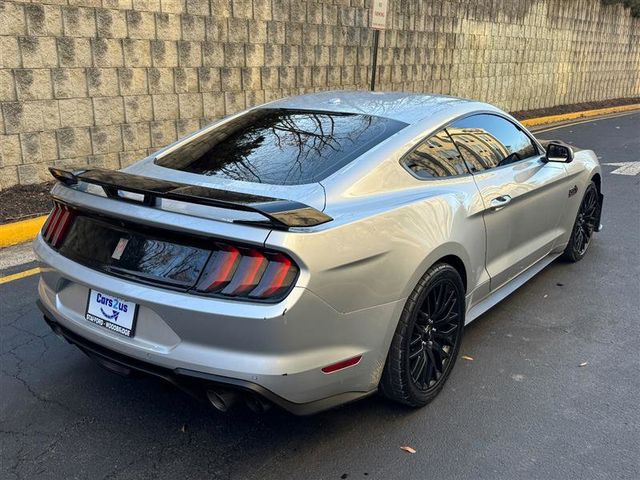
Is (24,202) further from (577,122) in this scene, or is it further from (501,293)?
(577,122)

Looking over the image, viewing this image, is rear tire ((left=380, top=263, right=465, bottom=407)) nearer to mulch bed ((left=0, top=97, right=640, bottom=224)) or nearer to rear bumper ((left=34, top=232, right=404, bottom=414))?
rear bumper ((left=34, top=232, right=404, bottom=414))

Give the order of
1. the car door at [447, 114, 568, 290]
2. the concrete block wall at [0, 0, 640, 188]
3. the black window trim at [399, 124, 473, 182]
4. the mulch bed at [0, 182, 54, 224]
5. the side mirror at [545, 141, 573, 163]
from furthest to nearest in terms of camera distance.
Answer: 1. the concrete block wall at [0, 0, 640, 188]
2. the mulch bed at [0, 182, 54, 224]
3. the side mirror at [545, 141, 573, 163]
4. the car door at [447, 114, 568, 290]
5. the black window trim at [399, 124, 473, 182]

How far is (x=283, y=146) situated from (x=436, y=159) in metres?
0.87

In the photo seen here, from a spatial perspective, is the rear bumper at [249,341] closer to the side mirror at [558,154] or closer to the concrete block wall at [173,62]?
the side mirror at [558,154]

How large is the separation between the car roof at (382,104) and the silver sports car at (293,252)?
0.02 m

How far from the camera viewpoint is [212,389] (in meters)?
2.36

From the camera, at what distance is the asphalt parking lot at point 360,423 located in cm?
264

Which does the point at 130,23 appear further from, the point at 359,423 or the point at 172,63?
Result: the point at 359,423

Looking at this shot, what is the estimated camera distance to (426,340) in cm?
308

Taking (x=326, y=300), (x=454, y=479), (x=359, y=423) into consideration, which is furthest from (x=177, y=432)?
(x=454, y=479)

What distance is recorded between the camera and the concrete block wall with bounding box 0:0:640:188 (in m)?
6.57

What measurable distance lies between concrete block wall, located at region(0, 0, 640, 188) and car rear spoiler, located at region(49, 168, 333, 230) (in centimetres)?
459

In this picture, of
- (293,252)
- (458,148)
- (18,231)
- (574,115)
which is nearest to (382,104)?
(458,148)

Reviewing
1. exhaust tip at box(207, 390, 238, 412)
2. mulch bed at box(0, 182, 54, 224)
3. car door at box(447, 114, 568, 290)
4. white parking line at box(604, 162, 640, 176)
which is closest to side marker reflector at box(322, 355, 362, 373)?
exhaust tip at box(207, 390, 238, 412)
